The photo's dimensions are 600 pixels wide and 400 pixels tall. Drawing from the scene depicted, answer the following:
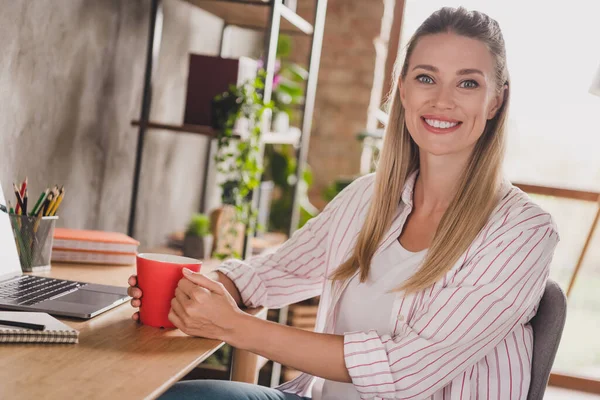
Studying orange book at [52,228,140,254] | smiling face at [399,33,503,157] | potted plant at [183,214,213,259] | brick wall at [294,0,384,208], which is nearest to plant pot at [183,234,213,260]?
potted plant at [183,214,213,259]

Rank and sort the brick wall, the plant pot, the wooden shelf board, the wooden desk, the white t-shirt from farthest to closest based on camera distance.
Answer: the brick wall, the plant pot, the wooden shelf board, the white t-shirt, the wooden desk

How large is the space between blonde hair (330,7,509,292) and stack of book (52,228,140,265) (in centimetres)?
52

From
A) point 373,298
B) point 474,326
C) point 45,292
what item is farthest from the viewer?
point 373,298

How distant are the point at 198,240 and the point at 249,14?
89cm

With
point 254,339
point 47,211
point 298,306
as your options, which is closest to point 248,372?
point 254,339

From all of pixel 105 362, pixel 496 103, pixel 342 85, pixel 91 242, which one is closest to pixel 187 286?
pixel 105 362

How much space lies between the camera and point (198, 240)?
7.86 ft

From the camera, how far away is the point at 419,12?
4344mm

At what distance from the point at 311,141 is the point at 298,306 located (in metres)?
1.21

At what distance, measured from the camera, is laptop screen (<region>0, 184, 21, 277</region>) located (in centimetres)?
139

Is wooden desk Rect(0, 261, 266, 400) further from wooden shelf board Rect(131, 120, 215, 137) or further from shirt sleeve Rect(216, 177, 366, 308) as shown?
wooden shelf board Rect(131, 120, 215, 137)

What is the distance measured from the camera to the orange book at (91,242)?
1665 mm

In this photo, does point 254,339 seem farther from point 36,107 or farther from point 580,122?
point 580,122

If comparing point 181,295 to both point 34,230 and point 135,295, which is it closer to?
point 135,295
